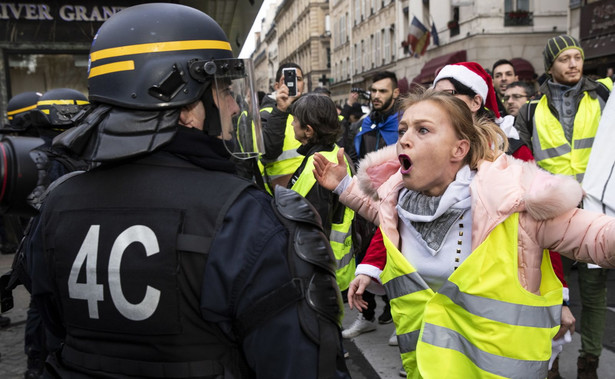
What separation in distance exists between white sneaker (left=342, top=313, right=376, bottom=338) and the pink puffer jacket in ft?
10.4

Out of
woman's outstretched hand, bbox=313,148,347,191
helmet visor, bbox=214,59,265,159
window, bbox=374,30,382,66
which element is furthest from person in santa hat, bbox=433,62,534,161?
window, bbox=374,30,382,66

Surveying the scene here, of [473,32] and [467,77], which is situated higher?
[473,32]

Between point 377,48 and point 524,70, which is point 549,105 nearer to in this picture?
point 524,70

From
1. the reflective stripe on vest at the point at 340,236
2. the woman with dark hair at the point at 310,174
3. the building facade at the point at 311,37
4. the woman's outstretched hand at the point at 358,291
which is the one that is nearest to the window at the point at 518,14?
the woman with dark hair at the point at 310,174

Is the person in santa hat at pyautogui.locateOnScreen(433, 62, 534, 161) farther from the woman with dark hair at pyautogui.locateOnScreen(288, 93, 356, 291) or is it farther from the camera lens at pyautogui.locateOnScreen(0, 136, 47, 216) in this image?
the camera lens at pyautogui.locateOnScreen(0, 136, 47, 216)

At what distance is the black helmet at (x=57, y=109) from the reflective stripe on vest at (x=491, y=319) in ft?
9.52

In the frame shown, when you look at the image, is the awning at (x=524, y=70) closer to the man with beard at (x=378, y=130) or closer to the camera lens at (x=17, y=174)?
the man with beard at (x=378, y=130)

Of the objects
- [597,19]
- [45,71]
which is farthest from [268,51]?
[45,71]

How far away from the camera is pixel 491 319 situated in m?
2.14

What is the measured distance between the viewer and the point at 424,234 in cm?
247

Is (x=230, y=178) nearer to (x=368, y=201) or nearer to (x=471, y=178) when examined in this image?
(x=471, y=178)

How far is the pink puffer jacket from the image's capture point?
203 centimetres

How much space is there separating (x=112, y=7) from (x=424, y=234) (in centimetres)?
990

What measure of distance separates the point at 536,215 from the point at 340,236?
2.55m
